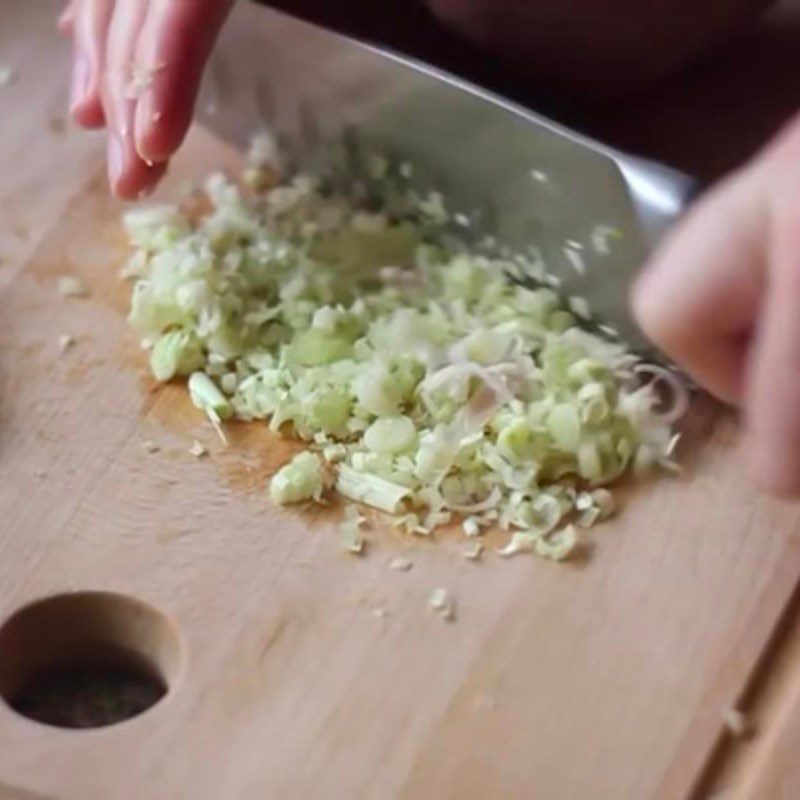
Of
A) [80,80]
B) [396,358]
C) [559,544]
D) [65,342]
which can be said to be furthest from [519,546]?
[80,80]

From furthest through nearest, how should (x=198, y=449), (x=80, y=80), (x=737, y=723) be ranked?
(x=80, y=80)
(x=198, y=449)
(x=737, y=723)

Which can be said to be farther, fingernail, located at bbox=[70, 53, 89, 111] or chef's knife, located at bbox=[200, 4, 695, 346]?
fingernail, located at bbox=[70, 53, 89, 111]

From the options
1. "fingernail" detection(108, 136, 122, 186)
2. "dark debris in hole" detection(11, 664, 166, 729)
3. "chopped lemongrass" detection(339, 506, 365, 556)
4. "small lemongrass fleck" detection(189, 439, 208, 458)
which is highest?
"fingernail" detection(108, 136, 122, 186)

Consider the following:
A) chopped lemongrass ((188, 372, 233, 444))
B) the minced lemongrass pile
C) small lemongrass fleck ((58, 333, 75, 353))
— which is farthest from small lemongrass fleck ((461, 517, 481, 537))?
small lemongrass fleck ((58, 333, 75, 353))

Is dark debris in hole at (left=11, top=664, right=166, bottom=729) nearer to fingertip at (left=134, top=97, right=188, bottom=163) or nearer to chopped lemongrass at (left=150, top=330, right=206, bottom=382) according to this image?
chopped lemongrass at (left=150, top=330, right=206, bottom=382)

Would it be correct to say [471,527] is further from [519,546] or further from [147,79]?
[147,79]

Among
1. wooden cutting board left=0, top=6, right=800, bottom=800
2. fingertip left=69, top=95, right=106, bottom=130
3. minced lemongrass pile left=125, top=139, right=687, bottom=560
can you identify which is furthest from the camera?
fingertip left=69, top=95, right=106, bottom=130

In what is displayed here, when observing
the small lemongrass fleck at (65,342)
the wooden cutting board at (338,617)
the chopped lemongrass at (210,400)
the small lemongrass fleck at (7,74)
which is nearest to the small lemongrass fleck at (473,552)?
the wooden cutting board at (338,617)
